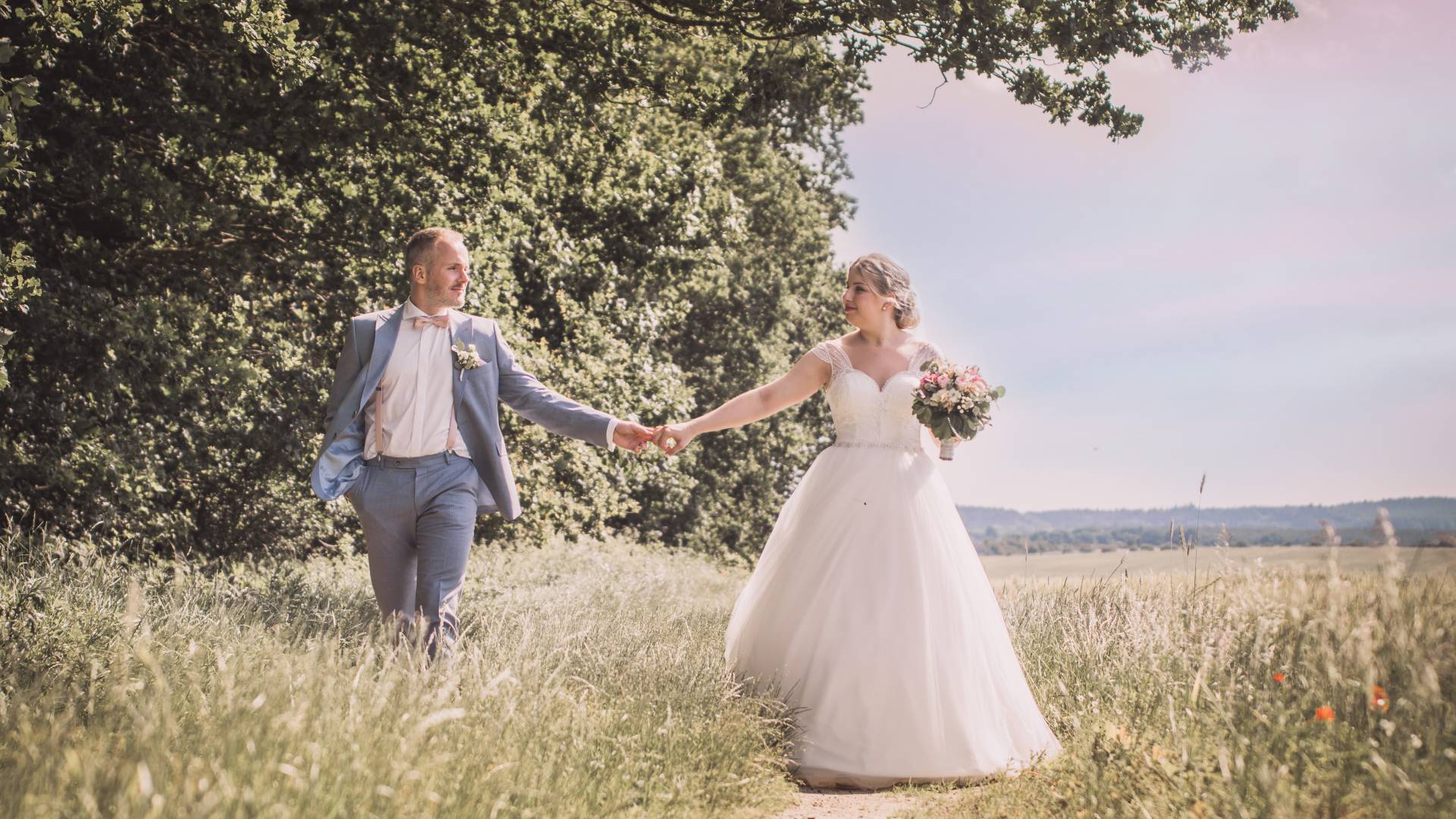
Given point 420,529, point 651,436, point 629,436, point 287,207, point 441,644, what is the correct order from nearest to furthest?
point 441,644, point 420,529, point 629,436, point 651,436, point 287,207

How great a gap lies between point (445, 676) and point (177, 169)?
7.91 meters

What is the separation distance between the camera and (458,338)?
20.0ft

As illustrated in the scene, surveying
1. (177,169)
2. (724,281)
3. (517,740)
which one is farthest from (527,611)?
(724,281)

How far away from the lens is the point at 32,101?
18.8ft

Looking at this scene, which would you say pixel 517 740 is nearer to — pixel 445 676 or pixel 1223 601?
pixel 445 676

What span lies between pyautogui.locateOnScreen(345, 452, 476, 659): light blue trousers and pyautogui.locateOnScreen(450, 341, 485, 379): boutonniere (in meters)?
0.49

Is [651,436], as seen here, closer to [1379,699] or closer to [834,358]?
[834,358]

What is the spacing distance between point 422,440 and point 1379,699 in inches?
175

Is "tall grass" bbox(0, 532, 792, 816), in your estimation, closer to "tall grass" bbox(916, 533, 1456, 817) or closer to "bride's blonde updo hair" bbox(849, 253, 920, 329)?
"tall grass" bbox(916, 533, 1456, 817)

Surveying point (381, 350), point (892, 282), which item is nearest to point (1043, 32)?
point (892, 282)

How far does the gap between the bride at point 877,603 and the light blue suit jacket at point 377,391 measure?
4.29ft

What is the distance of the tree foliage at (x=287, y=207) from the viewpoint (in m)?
9.56

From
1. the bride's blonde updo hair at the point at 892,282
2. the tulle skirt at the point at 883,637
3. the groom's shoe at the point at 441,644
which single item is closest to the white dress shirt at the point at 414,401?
the groom's shoe at the point at 441,644

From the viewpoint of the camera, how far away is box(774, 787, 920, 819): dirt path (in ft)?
A: 17.2
